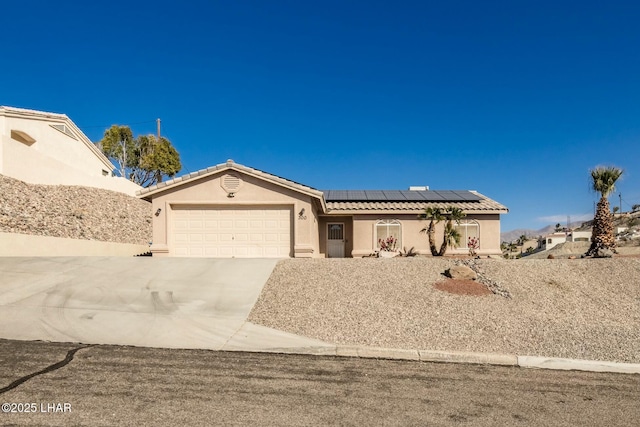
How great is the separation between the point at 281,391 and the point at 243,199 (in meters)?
13.5

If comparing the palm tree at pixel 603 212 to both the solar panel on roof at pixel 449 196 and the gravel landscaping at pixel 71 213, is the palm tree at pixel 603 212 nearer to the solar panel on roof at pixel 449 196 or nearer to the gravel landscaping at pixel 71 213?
the solar panel on roof at pixel 449 196

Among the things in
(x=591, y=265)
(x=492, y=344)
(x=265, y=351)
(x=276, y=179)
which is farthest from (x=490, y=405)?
(x=276, y=179)

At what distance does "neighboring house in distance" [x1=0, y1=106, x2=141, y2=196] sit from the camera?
24.6 metres

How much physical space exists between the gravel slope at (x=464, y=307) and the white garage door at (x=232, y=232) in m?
3.42

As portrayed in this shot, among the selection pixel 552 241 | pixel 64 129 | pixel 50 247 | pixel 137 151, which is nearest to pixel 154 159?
pixel 137 151

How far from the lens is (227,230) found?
1853cm

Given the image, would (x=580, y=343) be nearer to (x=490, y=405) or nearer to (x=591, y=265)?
(x=490, y=405)

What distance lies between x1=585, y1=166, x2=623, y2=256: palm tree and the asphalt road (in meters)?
15.3

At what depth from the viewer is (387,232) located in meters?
22.9

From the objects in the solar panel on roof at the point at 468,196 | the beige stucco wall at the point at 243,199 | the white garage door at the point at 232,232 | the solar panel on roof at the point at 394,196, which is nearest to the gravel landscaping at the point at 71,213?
the beige stucco wall at the point at 243,199

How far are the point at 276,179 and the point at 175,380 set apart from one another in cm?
1313

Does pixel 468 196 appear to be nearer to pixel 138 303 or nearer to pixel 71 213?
pixel 138 303

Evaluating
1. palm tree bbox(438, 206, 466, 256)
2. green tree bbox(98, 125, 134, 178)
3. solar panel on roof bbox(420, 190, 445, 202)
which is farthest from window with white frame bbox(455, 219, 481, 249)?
green tree bbox(98, 125, 134, 178)

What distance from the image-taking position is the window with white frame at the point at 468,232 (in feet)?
75.2
